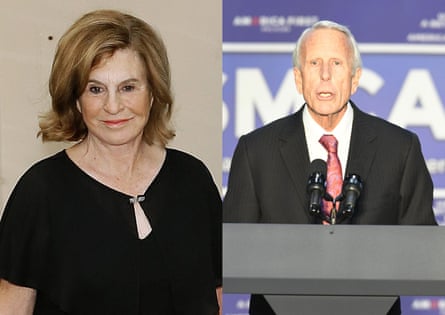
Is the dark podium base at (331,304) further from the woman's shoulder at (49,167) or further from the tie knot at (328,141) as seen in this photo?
the woman's shoulder at (49,167)

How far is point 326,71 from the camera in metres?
2.03

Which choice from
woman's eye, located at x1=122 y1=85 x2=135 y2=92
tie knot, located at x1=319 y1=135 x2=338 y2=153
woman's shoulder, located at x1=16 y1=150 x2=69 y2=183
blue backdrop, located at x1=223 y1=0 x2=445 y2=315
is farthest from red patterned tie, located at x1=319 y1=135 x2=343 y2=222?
woman's shoulder, located at x1=16 y1=150 x2=69 y2=183

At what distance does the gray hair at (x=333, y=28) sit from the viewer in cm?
199

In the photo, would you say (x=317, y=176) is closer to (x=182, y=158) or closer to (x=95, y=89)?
(x=182, y=158)

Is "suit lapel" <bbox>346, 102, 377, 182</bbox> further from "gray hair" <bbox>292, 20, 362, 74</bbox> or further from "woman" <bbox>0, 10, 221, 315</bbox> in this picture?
"woman" <bbox>0, 10, 221, 315</bbox>

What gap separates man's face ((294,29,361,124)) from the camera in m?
2.01

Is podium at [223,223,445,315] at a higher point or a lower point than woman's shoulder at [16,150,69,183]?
lower

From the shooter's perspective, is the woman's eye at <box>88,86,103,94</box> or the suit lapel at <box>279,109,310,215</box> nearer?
the suit lapel at <box>279,109,310,215</box>

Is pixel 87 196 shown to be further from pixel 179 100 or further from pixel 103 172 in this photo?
pixel 179 100

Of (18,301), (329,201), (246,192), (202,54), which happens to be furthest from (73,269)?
(202,54)

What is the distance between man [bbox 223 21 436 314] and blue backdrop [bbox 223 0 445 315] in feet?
0.08

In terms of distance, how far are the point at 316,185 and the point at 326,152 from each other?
0.09m

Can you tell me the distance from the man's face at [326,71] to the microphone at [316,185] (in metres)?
0.14

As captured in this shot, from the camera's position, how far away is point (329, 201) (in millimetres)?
1973
